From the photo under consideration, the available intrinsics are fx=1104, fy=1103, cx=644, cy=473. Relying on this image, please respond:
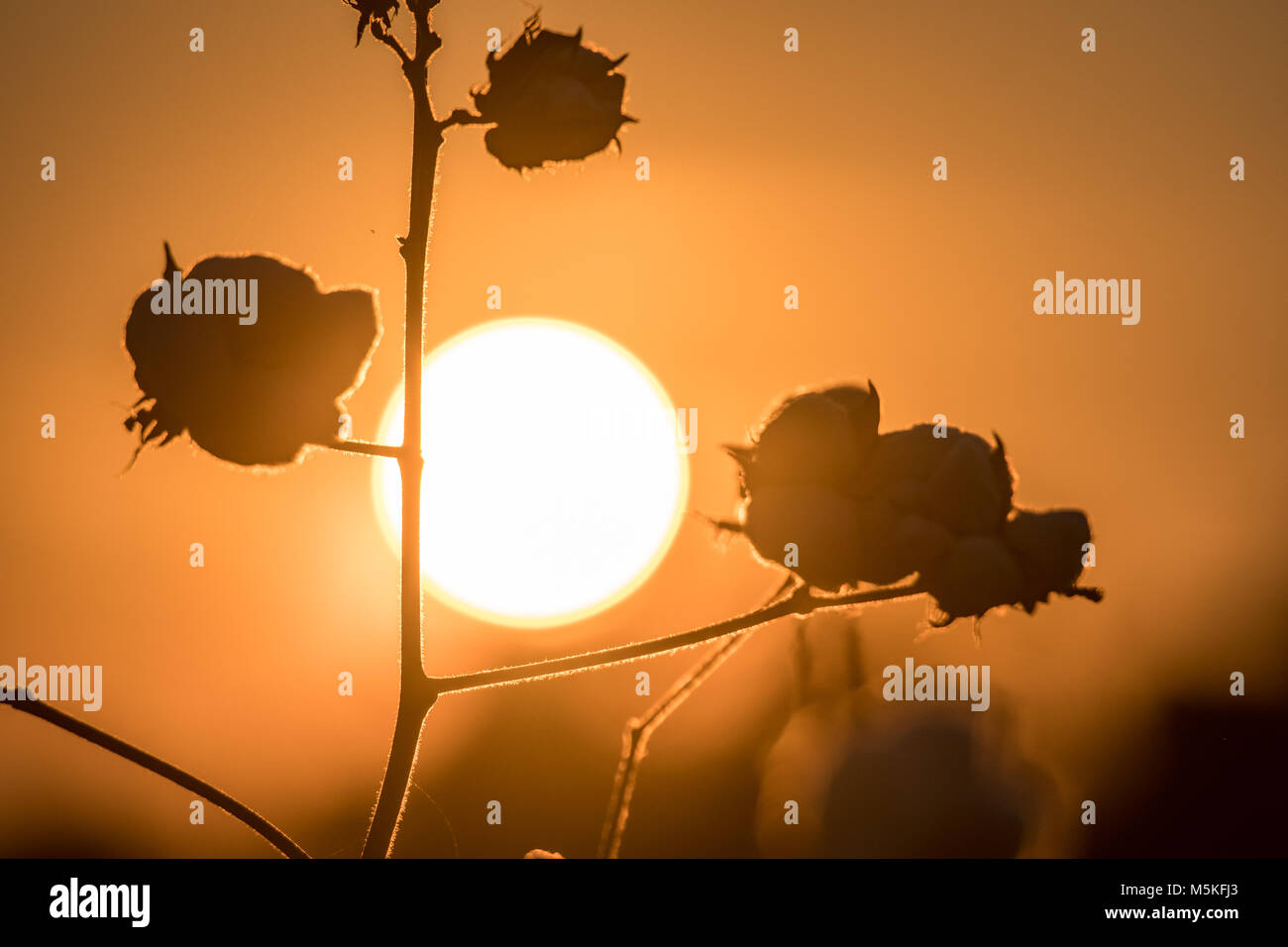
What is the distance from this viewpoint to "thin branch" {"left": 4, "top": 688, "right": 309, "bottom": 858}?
2.07 m

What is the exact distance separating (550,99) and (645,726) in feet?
4.66

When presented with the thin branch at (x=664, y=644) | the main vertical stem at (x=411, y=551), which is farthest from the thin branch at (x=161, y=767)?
the thin branch at (x=664, y=644)

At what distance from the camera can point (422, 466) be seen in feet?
7.32

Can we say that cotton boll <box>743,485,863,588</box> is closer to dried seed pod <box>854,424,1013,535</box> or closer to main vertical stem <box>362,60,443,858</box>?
dried seed pod <box>854,424,1013,535</box>

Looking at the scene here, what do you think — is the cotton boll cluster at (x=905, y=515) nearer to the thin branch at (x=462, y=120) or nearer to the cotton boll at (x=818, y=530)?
the cotton boll at (x=818, y=530)

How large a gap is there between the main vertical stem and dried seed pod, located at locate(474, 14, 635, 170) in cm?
23

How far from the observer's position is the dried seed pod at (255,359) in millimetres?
2264

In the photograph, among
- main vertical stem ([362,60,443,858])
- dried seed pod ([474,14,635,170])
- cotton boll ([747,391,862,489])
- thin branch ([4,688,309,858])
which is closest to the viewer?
thin branch ([4,688,309,858])

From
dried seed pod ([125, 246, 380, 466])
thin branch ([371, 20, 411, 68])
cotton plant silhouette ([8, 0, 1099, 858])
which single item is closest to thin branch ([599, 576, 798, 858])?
cotton plant silhouette ([8, 0, 1099, 858])

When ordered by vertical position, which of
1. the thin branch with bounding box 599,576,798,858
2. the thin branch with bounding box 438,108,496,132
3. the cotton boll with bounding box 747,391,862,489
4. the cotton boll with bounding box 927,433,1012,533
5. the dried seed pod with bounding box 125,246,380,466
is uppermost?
the thin branch with bounding box 438,108,496,132

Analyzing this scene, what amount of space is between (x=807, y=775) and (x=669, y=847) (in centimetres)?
743

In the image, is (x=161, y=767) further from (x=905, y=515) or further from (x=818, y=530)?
(x=905, y=515)
